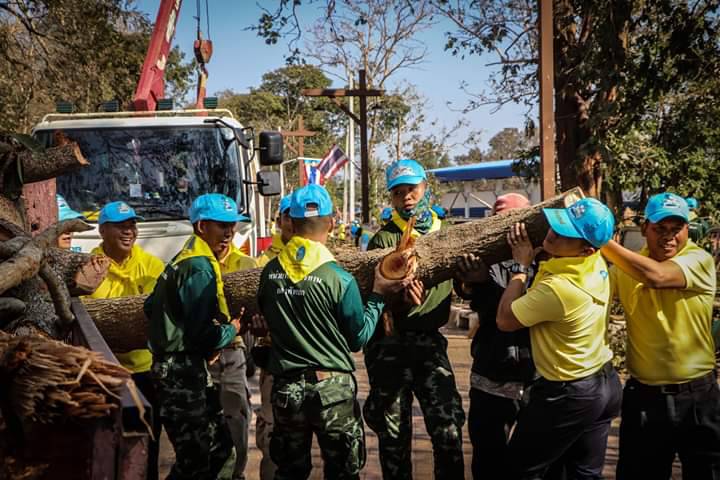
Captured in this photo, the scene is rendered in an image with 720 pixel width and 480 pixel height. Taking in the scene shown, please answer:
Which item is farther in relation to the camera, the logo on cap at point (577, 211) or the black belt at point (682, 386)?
the black belt at point (682, 386)

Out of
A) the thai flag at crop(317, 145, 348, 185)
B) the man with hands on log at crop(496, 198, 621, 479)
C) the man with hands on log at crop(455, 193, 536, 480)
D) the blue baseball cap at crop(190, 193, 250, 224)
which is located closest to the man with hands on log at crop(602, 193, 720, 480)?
the man with hands on log at crop(496, 198, 621, 479)

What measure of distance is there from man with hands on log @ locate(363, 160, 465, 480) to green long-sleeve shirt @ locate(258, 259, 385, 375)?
0.52m

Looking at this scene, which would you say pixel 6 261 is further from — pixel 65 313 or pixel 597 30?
pixel 597 30

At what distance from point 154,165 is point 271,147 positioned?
1.10 m

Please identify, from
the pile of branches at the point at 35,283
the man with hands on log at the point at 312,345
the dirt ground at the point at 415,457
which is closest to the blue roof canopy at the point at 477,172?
the dirt ground at the point at 415,457

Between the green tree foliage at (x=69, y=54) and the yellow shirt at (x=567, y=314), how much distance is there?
7.32 meters

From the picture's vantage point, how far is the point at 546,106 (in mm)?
4688

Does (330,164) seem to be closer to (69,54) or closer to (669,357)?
(69,54)

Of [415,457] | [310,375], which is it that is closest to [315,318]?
[310,375]

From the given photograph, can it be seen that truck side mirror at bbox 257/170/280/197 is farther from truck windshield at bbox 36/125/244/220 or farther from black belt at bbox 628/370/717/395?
black belt at bbox 628/370/717/395

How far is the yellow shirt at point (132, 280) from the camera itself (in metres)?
3.86

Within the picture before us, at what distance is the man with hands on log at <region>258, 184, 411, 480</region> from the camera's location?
9.31 feet

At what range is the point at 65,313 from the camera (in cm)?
268

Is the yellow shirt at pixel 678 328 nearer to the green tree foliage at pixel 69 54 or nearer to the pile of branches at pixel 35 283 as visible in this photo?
the pile of branches at pixel 35 283
